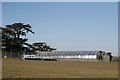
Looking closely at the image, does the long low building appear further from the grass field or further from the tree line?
the grass field

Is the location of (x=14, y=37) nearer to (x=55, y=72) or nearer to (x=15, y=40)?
(x=15, y=40)

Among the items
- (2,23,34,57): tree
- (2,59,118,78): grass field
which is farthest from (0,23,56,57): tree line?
(2,59,118,78): grass field

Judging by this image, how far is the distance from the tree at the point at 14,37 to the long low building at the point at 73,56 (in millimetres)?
4395

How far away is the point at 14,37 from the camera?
7225 centimetres

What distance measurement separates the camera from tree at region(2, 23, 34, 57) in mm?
69688

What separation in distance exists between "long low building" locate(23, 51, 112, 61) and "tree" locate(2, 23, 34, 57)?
4.40 m

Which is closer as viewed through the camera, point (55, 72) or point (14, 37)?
point (55, 72)

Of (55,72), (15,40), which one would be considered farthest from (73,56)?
(55,72)

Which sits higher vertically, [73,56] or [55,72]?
[55,72]

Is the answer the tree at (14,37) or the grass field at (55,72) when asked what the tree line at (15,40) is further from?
the grass field at (55,72)

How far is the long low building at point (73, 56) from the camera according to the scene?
217 feet

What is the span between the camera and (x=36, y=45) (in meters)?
87.0

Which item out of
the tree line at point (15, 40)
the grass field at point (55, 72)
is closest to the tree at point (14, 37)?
the tree line at point (15, 40)

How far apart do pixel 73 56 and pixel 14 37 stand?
16.0m
